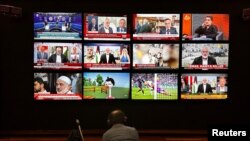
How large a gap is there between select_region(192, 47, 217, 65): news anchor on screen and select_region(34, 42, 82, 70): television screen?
2380mm

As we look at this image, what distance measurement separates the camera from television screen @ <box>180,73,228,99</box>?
886 centimetres

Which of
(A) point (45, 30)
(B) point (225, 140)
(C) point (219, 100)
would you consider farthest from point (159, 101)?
(B) point (225, 140)

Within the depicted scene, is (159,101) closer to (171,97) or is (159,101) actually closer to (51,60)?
(171,97)

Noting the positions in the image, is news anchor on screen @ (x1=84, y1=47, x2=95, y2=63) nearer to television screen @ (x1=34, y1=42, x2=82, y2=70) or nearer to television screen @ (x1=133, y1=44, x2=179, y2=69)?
television screen @ (x1=34, y1=42, x2=82, y2=70)

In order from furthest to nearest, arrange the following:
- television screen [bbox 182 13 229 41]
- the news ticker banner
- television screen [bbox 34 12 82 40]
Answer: television screen [bbox 182 13 229 41], television screen [bbox 34 12 82 40], the news ticker banner

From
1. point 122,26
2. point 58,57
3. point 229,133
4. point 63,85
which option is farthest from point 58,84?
point 229,133

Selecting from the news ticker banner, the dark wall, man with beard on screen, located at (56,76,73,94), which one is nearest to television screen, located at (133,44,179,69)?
the dark wall

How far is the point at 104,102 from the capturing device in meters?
8.90

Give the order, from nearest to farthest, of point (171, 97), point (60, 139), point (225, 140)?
point (225, 140), point (60, 139), point (171, 97)

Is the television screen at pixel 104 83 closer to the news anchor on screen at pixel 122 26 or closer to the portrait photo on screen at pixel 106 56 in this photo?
the portrait photo on screen at pixel 106 56

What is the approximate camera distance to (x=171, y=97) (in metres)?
8.91

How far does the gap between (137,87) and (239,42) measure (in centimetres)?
229

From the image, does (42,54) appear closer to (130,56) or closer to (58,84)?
(58,84)

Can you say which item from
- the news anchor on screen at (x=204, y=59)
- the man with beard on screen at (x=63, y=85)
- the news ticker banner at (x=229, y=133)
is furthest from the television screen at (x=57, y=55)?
the news ticker banner at (x=229, y=133)
